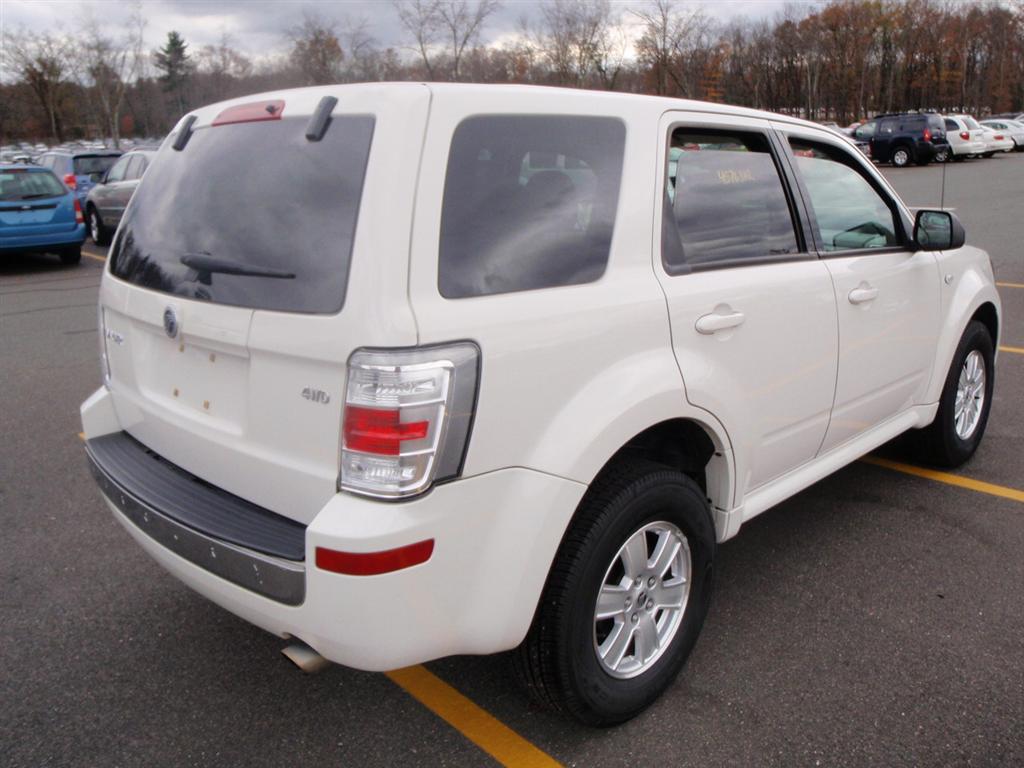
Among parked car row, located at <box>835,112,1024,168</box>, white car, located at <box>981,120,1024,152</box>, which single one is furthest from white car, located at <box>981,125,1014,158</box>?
white car, located at <box>981,120,1024,152</box>

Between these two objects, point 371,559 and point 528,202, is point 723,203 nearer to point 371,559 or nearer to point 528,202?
point 528,202

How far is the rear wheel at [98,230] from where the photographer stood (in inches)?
654

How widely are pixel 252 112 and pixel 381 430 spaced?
115 centimetres

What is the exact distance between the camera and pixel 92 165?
19953 mm

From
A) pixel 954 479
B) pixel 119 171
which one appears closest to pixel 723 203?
pixel 954 479

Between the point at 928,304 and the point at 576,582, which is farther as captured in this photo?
the point at 928,304

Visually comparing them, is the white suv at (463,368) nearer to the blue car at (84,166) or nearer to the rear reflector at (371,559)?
the rear reflector at (371,559)

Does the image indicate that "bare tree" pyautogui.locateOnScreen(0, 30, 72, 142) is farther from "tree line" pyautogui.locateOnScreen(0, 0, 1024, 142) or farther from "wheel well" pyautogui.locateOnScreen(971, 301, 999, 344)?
"wheel well" pyautogui.locateOnScreen(971, 301, 999, 344)

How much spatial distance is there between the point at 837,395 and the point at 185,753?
2641 mm

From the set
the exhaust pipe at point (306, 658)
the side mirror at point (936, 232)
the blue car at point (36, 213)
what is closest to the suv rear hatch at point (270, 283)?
the exhaust pipe at point (306, 658)

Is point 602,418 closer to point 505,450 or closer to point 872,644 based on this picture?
point 505,450

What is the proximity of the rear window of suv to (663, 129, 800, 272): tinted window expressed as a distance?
107cm

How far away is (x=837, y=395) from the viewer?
3.47 m

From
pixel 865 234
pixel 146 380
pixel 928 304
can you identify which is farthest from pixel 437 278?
pixel 928 304
